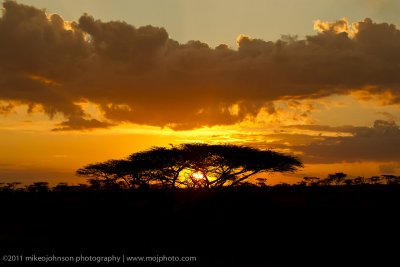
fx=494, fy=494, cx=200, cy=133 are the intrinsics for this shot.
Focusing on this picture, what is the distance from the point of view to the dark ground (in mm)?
17391

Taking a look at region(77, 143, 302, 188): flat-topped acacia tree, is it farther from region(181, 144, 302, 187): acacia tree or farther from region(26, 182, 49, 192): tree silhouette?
region(26, 182, 49, 192): tree silhouette

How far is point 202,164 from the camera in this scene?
37.6m

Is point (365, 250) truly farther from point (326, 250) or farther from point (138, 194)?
point (138, 194)

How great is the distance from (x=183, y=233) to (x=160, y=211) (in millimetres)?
4145

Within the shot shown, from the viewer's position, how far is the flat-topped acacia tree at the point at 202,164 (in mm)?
36344

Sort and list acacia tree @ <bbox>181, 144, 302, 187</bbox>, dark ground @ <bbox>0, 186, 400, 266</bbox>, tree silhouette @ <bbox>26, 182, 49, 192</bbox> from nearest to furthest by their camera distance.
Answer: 1. dark ground @ <bbox>0, 186, 400, 266</bbox>
2. acacia tree @ <bbox>181, 144, 302, 187</bbox>
3. tree silhouette @ <bbox>26, 182, 49, 192</bbox>

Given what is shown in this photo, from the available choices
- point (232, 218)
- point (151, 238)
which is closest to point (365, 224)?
point (232, 218)

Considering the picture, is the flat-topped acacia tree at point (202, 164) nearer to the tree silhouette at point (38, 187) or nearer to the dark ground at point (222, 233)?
the dark ground at point (222, 233)

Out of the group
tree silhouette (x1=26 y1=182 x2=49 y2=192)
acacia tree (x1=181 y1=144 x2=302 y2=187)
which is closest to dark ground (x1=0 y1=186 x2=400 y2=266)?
acacia tree (x1=181 y1=144 x2=302 y2=187)

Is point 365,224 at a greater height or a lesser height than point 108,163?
lesser

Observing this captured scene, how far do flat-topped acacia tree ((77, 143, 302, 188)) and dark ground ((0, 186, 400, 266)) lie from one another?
895cm

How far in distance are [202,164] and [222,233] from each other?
17.0 m

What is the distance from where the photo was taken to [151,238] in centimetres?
2062

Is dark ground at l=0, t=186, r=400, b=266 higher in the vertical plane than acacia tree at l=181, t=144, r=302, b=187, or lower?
lower
